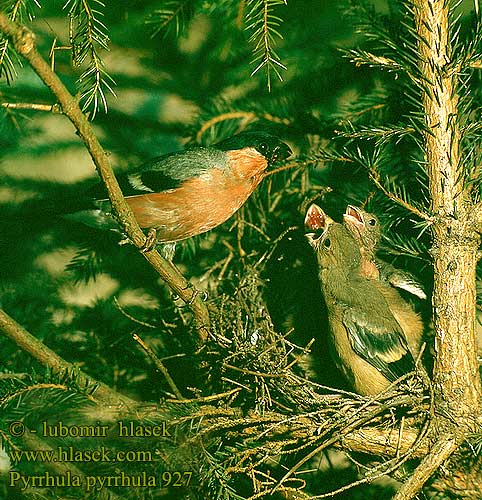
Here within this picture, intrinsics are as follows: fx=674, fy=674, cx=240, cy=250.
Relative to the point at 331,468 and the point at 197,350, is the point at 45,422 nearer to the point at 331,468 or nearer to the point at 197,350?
the point at 197,350

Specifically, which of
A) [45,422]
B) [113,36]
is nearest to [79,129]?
[45,422]

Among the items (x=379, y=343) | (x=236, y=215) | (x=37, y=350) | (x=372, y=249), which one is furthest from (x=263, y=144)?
(x=37, y=350)

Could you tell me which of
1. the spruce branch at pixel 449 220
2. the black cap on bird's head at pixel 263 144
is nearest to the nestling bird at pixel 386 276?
the black cap on bird's head at pixel 263 144

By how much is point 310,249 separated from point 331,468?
0.52 m

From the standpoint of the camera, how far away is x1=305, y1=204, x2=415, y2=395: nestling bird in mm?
1462

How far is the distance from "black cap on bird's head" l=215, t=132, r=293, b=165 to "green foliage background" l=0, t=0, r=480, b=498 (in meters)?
0.06

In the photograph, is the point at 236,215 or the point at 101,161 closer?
the point at 101,161

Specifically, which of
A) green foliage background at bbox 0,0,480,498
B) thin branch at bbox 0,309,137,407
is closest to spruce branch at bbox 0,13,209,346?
green foliage background at bbox 0,0,480,498

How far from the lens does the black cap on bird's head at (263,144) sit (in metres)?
1.58

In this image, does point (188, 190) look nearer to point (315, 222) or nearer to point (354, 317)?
point (315, 222)

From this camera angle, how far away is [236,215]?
170cm

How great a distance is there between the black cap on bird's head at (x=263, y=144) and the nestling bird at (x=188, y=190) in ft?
0.06

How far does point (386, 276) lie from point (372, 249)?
7 centimetres

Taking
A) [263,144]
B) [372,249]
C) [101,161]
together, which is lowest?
[372,249]
